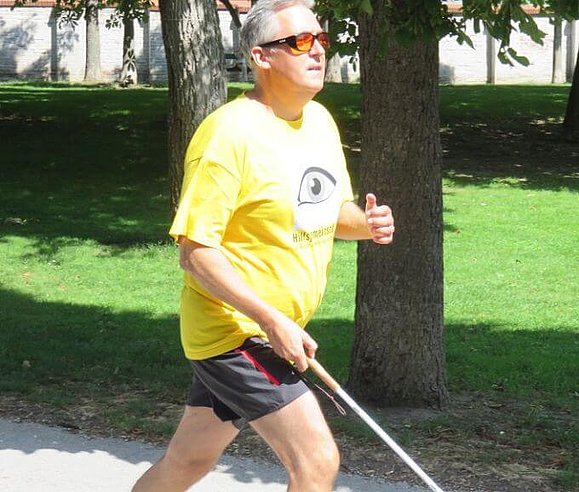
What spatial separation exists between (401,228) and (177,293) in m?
4.10

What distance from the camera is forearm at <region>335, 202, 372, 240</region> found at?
3709 mm

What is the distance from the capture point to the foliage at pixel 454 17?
5016mm

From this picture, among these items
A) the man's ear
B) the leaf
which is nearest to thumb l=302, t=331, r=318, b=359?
the man's ear

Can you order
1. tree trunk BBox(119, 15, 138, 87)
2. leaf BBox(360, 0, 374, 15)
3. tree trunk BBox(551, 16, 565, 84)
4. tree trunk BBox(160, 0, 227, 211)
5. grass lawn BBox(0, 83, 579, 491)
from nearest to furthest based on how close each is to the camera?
leaf BBox(360, 0, 374, 15) → grass lawn BBox(0, 83, 579, 491) → tree trunk BBox(160, 0, 227, 211) → tree trunk BBox(119, 15, 138, 87) → tree trunk BBox(551, 16, 565, 84)

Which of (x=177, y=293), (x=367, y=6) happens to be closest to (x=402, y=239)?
(x=367, y=6)

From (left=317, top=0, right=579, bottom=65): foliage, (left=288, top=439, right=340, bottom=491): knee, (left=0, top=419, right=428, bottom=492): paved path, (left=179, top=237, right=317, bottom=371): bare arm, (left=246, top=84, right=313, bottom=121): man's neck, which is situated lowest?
(left=0, top=419, right=428, bottom=492): paved path

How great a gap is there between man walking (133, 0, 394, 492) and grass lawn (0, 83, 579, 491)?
191 cm

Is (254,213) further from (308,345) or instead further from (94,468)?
(94,468)

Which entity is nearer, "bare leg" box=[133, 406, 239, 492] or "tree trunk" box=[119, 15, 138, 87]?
"bare leg" box=[133, 406, 239, 492]

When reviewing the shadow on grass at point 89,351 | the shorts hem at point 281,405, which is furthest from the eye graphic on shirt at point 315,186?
the shadow on grass at point 89,351

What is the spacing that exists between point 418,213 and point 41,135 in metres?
15.4

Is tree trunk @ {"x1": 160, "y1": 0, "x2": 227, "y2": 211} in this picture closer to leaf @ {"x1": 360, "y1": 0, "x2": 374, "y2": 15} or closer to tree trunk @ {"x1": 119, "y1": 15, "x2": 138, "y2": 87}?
leaf @ {"x1": 360, "y1": 0, "x2": 374, "y2": 15}

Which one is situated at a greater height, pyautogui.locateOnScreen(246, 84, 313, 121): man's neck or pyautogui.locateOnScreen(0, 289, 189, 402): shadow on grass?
pyautogui.locateOnScreen(246, 84, 313, 121): man's neck

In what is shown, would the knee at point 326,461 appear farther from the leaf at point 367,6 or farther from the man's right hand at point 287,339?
the leaf at point 367,6
